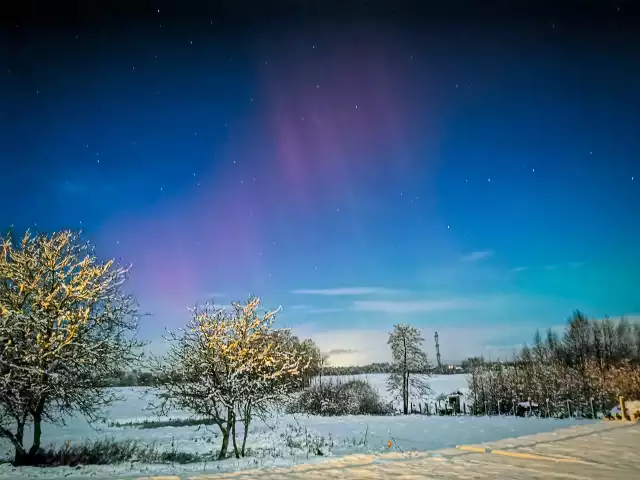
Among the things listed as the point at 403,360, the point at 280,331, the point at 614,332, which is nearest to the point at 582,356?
the point at 614,332

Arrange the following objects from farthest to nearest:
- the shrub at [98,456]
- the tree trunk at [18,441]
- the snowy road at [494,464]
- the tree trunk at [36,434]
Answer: the tree trunk at [36,434] → the shrub at [98,456] → the tree trunk at [18,441] → the snowy road at [494,464]

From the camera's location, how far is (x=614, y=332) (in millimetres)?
67438

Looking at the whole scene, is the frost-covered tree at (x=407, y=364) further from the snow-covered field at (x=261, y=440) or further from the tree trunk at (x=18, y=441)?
the tree trunk at (x=18, y=441)

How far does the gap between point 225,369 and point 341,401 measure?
88.7 ft

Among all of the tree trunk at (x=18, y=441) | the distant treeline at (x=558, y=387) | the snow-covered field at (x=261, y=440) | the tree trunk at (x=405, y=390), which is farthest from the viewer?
the tree trunk at (x=405, y=390)

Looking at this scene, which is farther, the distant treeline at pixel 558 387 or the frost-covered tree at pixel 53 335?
the distant treeline at pixel 558 387

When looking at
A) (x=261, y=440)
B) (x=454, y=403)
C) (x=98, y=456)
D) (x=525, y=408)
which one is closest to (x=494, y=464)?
(x=98, y=456)

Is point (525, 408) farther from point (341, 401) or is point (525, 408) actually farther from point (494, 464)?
point (494, 464)

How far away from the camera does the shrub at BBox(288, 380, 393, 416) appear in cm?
3850

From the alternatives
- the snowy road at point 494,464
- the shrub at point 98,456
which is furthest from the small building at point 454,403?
the shrub at point 98,456

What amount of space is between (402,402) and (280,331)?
34040 mm

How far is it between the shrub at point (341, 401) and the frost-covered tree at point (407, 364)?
3796 mm

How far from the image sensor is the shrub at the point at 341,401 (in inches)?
1516

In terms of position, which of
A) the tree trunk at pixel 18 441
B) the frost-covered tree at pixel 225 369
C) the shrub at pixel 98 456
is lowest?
the shrub at pixel 98 456
